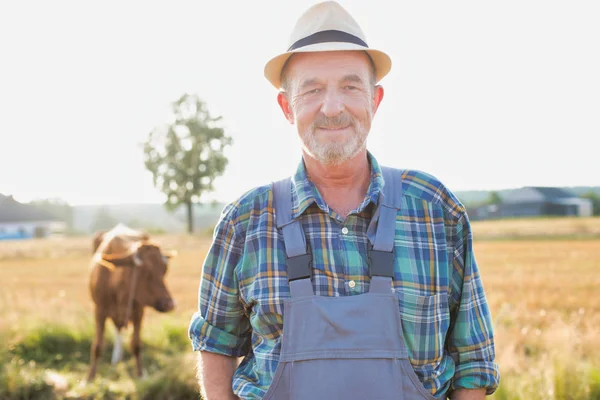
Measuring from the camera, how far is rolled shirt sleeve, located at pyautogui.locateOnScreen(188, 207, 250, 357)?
2.50 m

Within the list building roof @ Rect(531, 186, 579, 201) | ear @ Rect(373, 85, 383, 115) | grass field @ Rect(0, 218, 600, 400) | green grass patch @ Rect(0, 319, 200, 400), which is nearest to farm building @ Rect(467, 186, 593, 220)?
building roof @ Rect(531, 186, 579, 201)

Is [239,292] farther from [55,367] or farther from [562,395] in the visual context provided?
[55,367]

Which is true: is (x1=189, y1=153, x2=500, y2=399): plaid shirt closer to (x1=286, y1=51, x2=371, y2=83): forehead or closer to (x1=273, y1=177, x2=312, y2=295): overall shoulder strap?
(x1=273, y1=177, x2=312, y2=295): overall shoulder strap

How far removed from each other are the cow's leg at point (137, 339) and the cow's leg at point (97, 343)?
1.42 feet

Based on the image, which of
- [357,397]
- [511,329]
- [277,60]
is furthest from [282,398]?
[511,329]

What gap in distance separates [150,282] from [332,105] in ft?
21.0

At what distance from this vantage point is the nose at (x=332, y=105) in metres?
2.40

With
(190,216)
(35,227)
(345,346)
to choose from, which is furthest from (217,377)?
(35,227)

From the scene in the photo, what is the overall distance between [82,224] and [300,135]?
6273 centimetres

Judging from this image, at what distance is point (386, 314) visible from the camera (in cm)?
224

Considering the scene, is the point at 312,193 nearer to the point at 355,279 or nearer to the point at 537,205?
the point at 355,279

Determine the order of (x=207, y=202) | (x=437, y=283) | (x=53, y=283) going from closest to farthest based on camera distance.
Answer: (x=437, y=283)
(x=53, y=283)
(x=207, y=202)

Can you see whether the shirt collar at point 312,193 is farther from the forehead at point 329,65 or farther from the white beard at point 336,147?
the forehead at point 329,65

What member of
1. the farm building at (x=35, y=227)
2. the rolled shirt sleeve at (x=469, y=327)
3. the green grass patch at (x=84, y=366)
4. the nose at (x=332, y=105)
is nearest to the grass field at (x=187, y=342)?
the green grass patch at (x=84, y=366)
